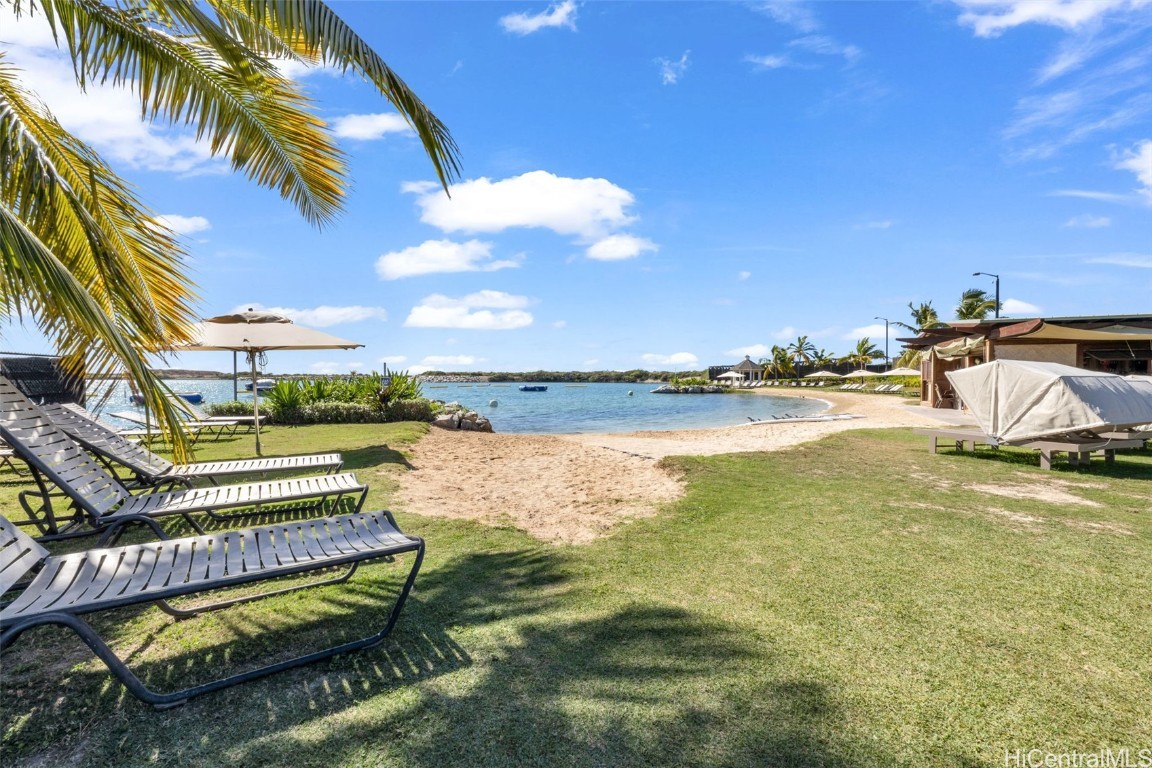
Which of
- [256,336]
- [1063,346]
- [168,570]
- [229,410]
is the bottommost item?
[229,410]

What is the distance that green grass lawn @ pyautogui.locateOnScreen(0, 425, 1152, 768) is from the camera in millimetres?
2297

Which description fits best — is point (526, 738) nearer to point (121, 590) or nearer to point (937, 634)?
point (121, 590)

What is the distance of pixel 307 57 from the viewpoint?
558cm

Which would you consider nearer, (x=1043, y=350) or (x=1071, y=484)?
(x=1071, y=484)

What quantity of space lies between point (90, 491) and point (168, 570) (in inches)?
92.3

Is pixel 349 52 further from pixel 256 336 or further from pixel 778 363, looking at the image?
pixel 778 363

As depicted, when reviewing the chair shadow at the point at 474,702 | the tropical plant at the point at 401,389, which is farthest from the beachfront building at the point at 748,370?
the chair shadow at the point at 474,702

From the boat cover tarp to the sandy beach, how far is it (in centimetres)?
371

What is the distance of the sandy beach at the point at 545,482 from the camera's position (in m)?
6.06

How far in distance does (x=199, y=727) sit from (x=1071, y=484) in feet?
32.5

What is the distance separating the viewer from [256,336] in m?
9.95

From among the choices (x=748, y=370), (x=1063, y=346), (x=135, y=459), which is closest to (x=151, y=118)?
(x=135, y=459)

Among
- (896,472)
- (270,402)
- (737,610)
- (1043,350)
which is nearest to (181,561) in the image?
(737,610)

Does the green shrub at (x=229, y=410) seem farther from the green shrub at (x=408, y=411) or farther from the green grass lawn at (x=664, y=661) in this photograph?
the green grass lawn at (x=664, y=661)
